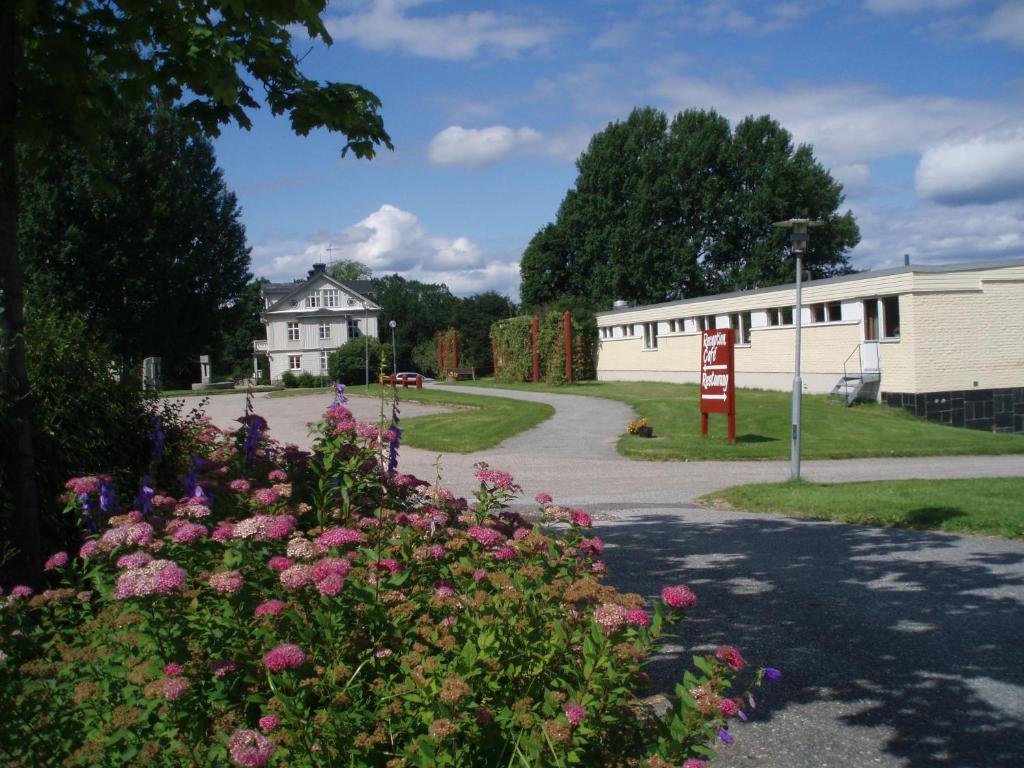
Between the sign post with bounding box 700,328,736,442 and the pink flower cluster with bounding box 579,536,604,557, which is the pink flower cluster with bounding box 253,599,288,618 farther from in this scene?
the sign post with bounding box 700,328,736,442

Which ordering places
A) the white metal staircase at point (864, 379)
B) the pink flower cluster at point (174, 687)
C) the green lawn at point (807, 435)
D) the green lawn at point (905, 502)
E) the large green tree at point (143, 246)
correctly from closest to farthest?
the pink flower cluster at point (174, 687)
the green lawn at point (905, 502)
the green lawn at point (807, 435)
the large green tree at point (143, 246)
the white metal staircase at point (864, 379)

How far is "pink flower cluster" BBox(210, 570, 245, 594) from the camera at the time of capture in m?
2.71

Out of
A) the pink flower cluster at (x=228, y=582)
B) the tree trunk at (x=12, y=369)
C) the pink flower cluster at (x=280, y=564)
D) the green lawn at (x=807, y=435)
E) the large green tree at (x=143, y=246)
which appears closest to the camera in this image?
the pink flower cluster at (x=228, y=582)

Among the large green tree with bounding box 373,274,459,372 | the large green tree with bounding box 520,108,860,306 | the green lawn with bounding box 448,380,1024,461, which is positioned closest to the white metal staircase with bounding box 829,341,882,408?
the green lawn with bounding box 448,380,1024,461

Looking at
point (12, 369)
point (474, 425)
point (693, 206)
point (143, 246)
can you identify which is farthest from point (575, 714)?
point (693, 206)

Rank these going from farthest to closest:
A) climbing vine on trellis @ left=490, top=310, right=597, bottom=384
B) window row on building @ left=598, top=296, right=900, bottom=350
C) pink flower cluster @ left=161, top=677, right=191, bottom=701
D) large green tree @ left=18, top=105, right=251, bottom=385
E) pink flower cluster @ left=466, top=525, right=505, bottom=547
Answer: climbing vine on trellis @ left=490, top=310, right=597, bottom=384 → window row on building @ left=598, top=296, right=900, bottom=350 → large green tree @ left=18, top=105, right=251, bottom=385 → pink flower cluster @ left=466, top=525, right=505, bottom=547 → pink flower cluster @ left=161, top=677, right=191, bottom=701

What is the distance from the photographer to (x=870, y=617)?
6246 mm

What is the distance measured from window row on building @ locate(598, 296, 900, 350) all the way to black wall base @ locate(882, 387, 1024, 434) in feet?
6.65

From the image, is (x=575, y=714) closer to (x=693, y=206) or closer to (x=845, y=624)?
(x=845, y=624)

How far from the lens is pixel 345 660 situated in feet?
9.40

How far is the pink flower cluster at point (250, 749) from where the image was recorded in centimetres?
213

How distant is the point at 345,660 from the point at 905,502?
9908 mm

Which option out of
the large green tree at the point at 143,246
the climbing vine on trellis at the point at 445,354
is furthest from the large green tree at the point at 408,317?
the large green tree at the point at 143,246

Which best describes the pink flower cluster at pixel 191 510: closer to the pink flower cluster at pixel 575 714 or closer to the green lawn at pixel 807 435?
the pink flower cluster at pixel 575 714
